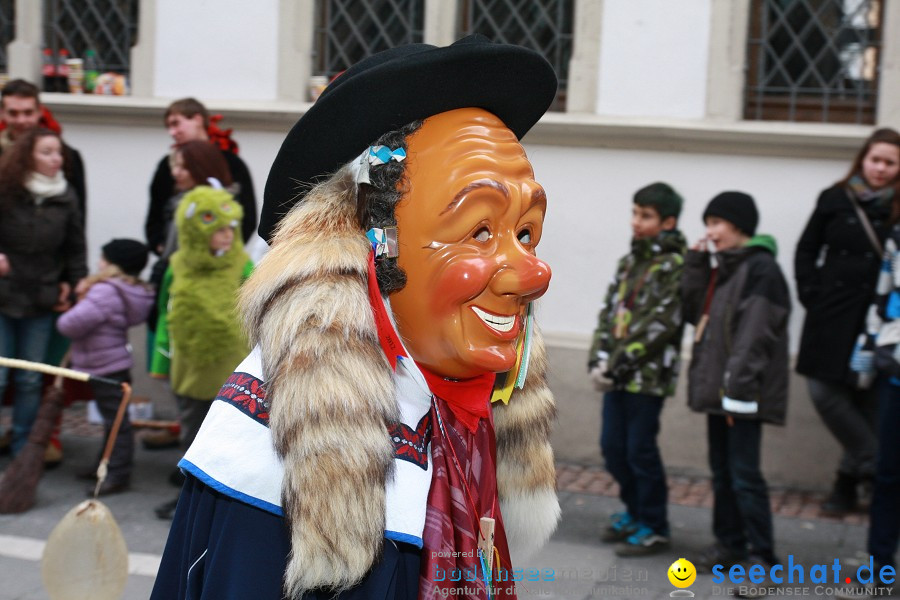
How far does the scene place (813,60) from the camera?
7070 millimetres

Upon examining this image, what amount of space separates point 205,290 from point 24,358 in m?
1.58

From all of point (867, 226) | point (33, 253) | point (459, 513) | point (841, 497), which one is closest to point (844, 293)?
point (867, 226)

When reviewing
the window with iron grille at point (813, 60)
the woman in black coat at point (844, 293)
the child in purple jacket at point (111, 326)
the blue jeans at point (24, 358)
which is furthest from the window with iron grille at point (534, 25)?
the blue jeans at point (24, 358)

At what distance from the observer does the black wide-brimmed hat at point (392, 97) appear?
2055 mm

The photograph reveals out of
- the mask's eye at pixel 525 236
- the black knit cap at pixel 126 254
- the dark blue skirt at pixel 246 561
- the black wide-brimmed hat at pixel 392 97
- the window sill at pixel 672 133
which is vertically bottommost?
the dark blue skirt at pixel 246 561

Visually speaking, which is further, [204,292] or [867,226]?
[867,226]

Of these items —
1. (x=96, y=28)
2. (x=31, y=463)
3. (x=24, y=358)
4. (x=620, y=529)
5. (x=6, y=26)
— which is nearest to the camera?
(x=620, y=529)

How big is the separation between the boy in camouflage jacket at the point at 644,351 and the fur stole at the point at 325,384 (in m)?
3.50

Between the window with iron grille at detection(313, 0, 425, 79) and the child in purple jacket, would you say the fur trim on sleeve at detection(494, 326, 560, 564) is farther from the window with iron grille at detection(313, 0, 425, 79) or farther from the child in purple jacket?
the window with iron grille at detection(313, 0, 425, 79)

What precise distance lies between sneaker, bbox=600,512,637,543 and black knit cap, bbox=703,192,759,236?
160 centimetres

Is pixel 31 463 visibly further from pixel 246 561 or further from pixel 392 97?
pixel 392 97

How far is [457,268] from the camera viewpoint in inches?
81.1

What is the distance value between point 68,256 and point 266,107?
1.94m

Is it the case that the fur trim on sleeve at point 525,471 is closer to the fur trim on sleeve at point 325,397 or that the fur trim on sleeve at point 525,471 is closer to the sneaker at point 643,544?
the fur trim on sleeve at point 325,397
